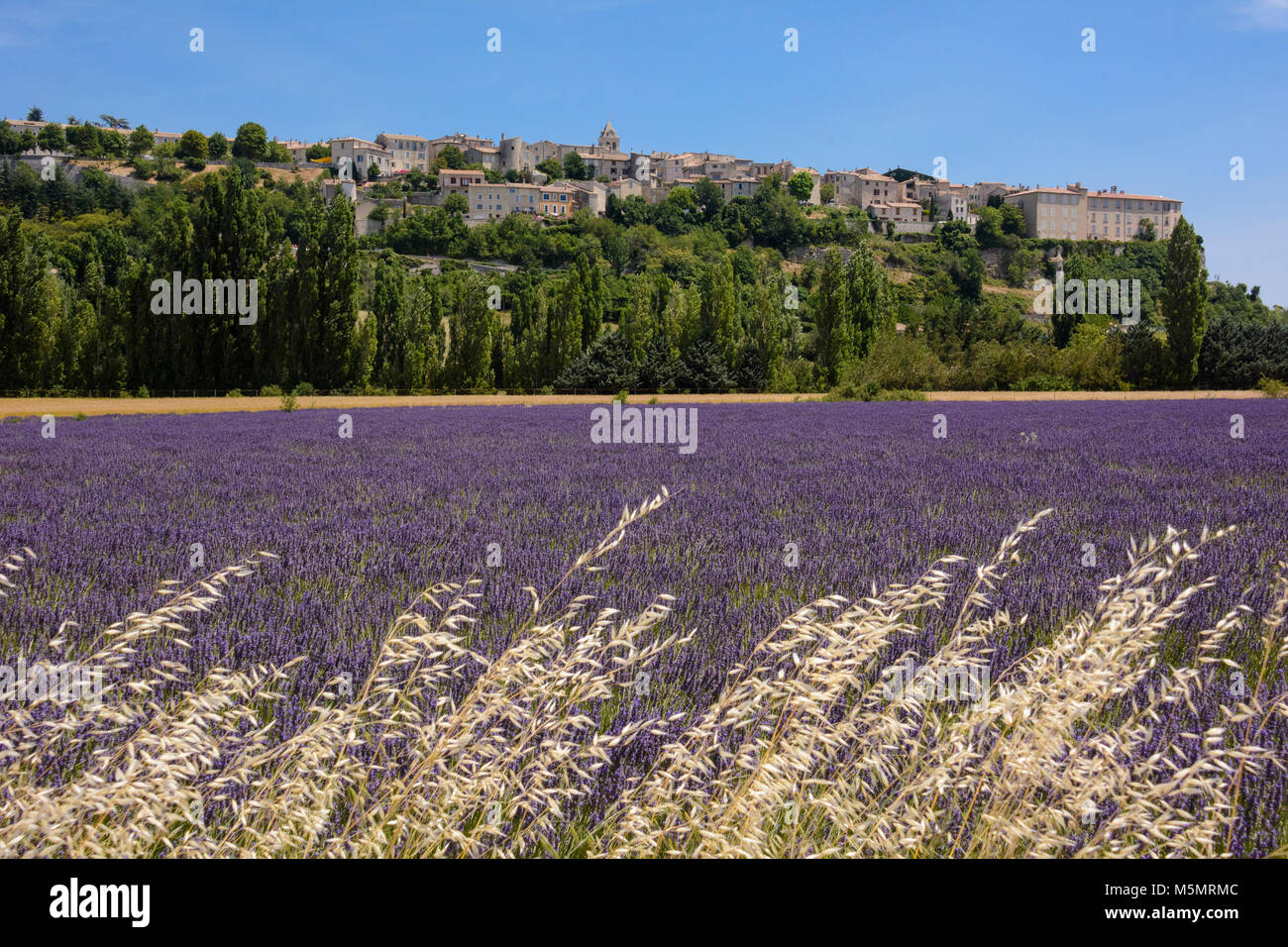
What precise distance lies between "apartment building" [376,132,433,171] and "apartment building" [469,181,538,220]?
43733mm

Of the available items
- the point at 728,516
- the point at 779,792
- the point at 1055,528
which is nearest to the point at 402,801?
the point at 779,792

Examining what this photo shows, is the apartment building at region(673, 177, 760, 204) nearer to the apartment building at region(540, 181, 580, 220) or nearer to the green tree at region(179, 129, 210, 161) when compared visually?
the apartment building at region(540, 181, 580, 220)

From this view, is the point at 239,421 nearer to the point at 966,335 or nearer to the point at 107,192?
the point at 966,335

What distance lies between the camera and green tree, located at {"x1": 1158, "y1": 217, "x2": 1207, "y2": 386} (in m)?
36.9

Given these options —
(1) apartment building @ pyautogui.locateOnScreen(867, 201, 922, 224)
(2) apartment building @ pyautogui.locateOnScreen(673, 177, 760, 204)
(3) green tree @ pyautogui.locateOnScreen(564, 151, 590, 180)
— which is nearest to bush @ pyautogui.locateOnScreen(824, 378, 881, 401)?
(2) apartment building @ pyautogui.locateOnScreen(673, 177, 760, 204)

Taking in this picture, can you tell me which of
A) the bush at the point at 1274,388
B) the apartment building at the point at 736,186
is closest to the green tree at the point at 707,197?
the apartment building at the point at 736,186

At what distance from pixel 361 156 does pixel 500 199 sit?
47.2 meters

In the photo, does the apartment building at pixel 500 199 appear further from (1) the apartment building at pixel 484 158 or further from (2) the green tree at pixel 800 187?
(2) the green tree at pixel 800 187

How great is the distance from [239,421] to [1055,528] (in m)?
→ 17.7

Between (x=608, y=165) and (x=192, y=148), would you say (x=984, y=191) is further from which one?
(x=192, y=148)

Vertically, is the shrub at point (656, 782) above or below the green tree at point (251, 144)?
below

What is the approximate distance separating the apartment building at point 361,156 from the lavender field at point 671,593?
17444 cm

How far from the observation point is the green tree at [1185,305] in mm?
36938

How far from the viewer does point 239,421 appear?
18.6m
